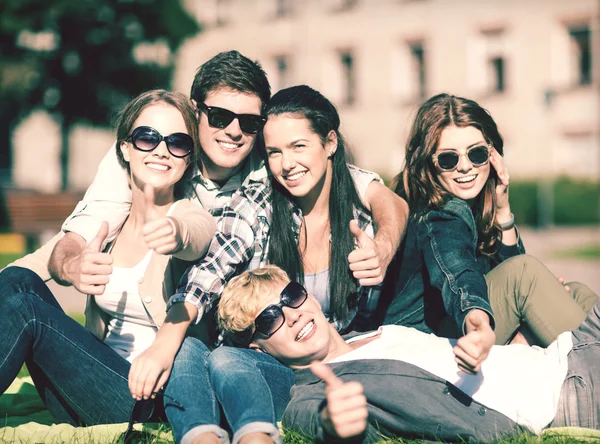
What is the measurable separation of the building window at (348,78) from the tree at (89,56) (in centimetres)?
1064

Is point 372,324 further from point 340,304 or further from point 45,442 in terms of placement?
point 45,442

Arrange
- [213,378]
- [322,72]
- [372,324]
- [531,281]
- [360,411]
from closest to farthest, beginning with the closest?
[360,411], [213,378], [531,281], [372,324], [322,72]

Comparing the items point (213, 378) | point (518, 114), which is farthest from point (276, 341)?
point (518, 114)

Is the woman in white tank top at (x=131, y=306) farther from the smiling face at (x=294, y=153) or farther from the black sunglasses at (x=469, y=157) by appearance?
the black sunglasses at (x=469, y=157)

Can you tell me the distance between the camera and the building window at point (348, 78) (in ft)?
98.9

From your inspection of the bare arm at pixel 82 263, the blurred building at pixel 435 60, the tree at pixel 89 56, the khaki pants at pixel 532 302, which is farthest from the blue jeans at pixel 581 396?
the blurred building at pixel 435 60

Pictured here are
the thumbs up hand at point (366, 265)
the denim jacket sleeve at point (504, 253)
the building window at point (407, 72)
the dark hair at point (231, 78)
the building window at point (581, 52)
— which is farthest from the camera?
the building window at point (407, 72)

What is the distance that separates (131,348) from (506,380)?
6.16 ft

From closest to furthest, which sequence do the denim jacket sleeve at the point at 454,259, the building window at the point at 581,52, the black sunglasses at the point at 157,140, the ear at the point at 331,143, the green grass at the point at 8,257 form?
the denim jacket sleeve at the point at 454,259 < the black sunglasses at the point at 157,140 < the ear at the point at 331,143 < the green grass at the point at 8,257 < the building window at the point at 581,52

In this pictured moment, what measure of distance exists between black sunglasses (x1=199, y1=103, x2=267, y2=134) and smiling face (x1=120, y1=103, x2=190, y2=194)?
10.4 inches

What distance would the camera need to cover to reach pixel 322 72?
30.4 m

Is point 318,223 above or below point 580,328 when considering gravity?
above

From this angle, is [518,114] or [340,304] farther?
[518,114]

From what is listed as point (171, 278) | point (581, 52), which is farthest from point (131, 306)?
point (581, 52)
